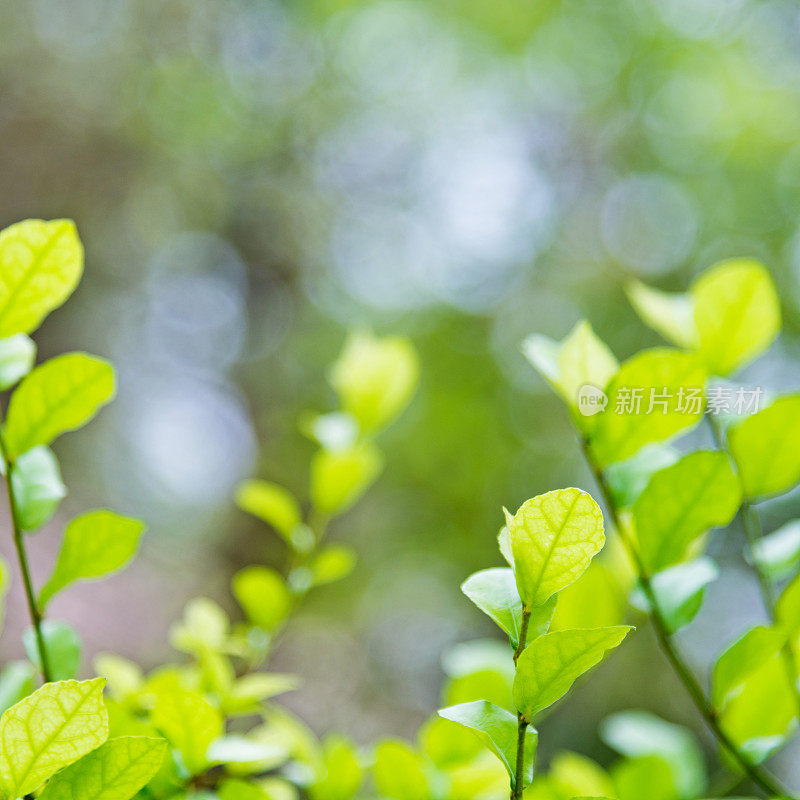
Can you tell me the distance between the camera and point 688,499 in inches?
6.7

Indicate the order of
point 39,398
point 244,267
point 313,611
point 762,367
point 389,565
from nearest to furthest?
point 39,398
point 762,367
point 313,611
point 389,565
point 244,267

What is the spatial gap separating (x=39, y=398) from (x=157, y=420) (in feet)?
6.44

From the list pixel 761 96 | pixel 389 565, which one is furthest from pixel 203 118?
pixel 761 96

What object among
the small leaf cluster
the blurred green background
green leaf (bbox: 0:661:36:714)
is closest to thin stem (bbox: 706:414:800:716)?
the small leaf cluster

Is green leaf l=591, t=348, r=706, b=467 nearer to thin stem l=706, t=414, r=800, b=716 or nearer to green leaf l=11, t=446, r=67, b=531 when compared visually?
thin stem l=706, t=414, r=800, b=716

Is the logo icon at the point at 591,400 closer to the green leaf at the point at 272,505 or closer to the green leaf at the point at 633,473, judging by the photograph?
the green leaf at the point at 633,473

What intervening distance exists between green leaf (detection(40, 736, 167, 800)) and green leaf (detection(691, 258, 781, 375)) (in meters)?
0.19

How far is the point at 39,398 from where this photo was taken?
0.17 meters

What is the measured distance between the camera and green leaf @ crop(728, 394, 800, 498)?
0.62ft

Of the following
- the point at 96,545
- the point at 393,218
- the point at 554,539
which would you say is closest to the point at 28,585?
the point at 96,545

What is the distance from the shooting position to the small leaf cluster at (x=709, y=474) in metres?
0.17

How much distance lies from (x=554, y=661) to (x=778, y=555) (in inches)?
4.7

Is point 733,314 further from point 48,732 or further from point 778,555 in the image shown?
point 48,732

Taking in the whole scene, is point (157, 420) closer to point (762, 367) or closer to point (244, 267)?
point (244, 267)
